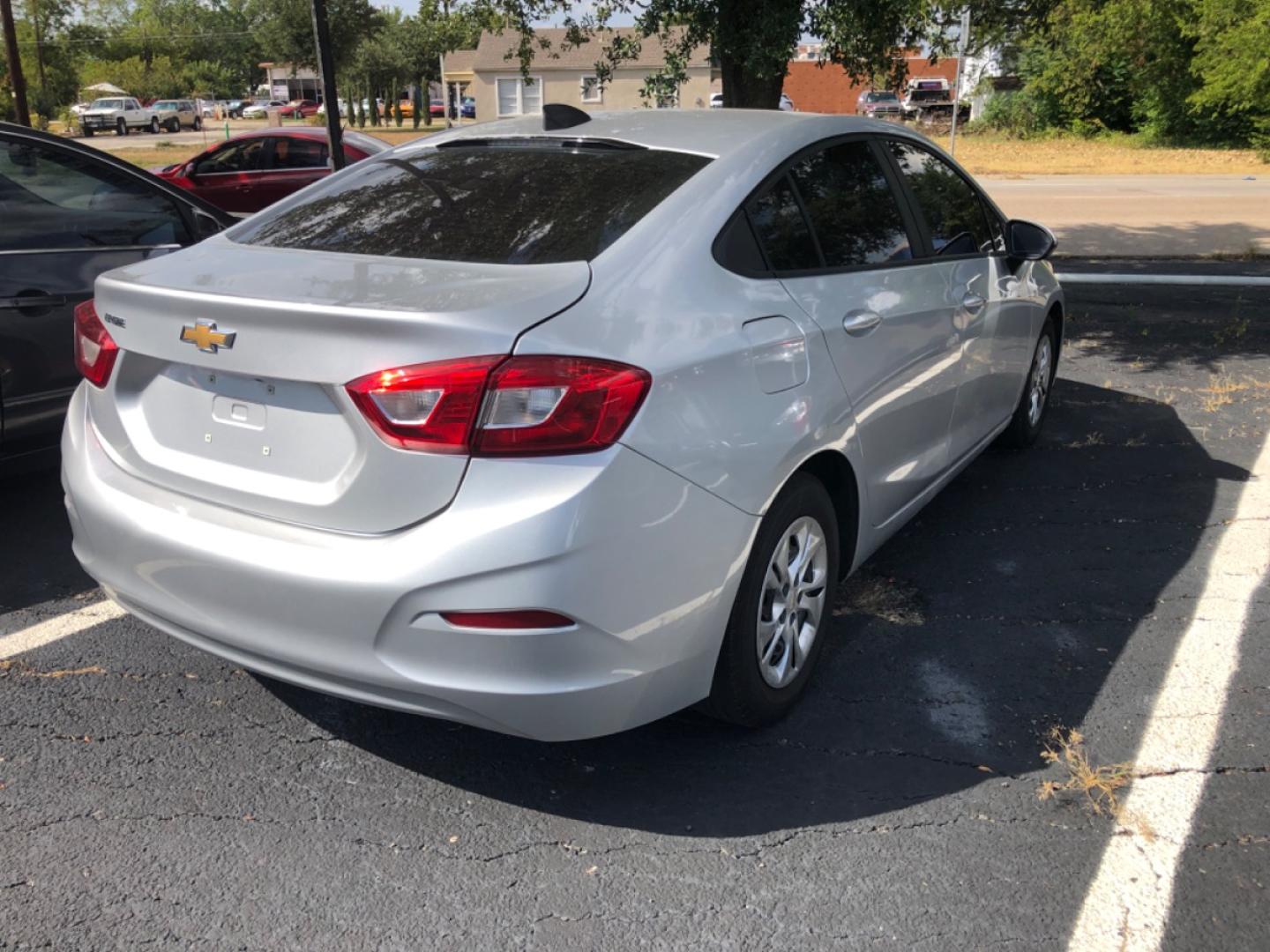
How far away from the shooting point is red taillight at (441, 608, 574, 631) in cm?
245

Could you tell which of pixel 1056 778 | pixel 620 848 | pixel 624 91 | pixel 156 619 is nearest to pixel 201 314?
pixel 156 619

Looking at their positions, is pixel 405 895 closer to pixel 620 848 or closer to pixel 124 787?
pixel 620 848

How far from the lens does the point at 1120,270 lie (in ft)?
37.7

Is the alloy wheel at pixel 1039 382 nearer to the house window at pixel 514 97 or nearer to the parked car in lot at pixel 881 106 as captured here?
the parked car in lot at pixel 881 106

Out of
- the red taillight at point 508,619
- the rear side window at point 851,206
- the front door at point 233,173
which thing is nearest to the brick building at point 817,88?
the front door at point 233,173

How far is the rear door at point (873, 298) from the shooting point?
3312mm

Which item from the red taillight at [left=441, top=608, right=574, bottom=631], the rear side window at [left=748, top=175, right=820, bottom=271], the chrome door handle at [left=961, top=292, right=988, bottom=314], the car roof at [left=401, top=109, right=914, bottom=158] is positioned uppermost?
the car roof at [left=401, top=109, right=914, bottom=158]

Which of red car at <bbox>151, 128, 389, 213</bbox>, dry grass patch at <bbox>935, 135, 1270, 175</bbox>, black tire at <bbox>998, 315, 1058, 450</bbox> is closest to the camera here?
black tire at <bbox>998, 315, 1058, 450</bbox>

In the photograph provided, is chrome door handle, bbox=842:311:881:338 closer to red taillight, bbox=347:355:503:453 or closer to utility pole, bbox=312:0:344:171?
red taillight, bbox=347:355:503:453

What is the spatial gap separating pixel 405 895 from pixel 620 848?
52cm

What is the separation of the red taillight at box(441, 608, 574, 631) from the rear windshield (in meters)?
0.86

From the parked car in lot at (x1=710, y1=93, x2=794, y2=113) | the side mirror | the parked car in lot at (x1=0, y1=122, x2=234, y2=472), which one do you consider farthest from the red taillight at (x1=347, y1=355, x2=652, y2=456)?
A: the side mirror

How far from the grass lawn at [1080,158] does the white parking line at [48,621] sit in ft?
77.6

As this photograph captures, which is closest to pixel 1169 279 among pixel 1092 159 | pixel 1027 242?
pixel 1027 242
